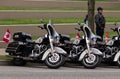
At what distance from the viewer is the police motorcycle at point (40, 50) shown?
1523 cm

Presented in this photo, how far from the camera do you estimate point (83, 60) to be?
15531 millimetres

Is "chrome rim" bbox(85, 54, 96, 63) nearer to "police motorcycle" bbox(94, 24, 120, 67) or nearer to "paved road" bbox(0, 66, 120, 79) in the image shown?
"paved road" bbox(0, 66, 120, 79)

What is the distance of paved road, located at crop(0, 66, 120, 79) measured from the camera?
1302cm

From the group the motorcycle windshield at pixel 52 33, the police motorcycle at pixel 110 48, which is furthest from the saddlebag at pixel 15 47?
the police motorcycle at pixel 110 48

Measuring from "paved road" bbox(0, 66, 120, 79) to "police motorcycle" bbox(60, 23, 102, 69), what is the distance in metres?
0.29

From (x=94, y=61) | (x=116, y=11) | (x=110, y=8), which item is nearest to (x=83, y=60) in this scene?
(x=94, y=61)

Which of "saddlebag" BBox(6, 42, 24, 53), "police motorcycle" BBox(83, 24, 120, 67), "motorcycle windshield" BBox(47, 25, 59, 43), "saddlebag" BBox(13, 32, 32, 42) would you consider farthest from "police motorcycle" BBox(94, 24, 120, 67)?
"saddlebag" BBox(6, 42, 24, 53)

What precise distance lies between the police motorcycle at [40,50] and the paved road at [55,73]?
33 cm

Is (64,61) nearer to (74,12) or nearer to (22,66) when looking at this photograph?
(22,66)

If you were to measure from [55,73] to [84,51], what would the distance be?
1.90 metres

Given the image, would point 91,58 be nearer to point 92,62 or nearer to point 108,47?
point 92,62

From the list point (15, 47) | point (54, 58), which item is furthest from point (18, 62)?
point (54, 58)

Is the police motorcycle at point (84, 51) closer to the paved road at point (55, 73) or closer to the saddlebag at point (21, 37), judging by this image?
the paved road at point (55, 73)

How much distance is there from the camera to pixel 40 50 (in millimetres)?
15672
